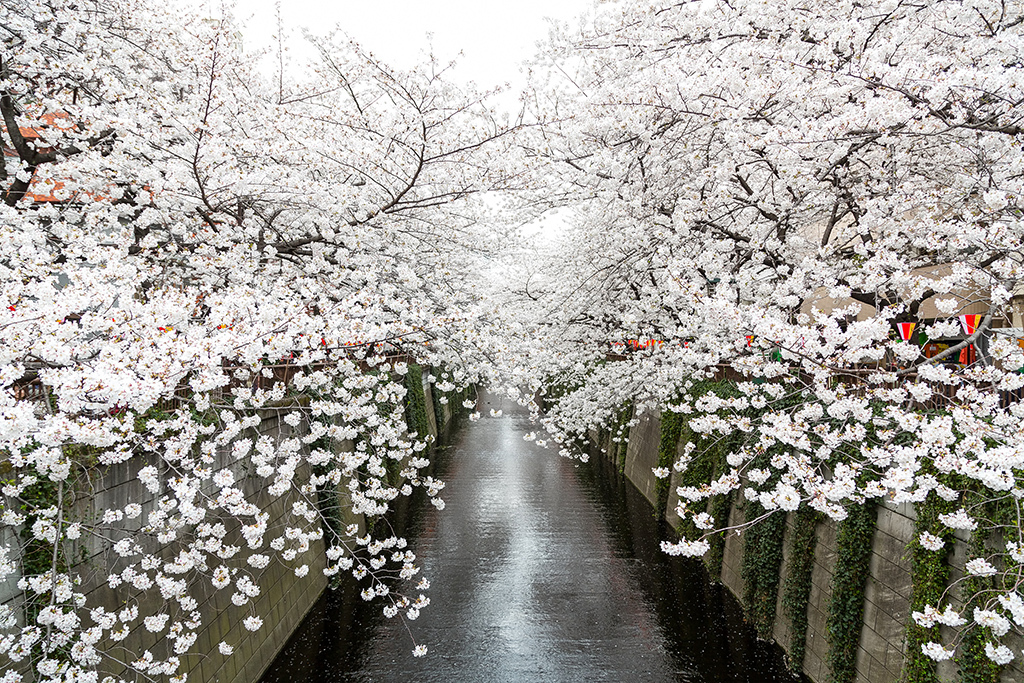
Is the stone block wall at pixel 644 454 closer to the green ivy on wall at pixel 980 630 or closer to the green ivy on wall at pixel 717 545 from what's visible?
the green ivy on wall at pixel 717 545

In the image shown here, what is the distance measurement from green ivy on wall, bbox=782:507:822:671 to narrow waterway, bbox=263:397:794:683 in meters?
0.42

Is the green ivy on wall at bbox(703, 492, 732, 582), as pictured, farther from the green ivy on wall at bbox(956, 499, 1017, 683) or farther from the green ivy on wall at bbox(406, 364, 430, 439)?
the green ivy on wall at bbox(406, 364, 430, 439)

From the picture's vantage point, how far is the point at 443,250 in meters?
11.8

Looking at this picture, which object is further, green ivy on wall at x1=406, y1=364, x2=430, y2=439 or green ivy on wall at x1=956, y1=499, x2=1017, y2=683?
green ivy on wall at x1=406, y1=364, x2=430, y2=439

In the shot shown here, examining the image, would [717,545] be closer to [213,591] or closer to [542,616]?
[542,616]

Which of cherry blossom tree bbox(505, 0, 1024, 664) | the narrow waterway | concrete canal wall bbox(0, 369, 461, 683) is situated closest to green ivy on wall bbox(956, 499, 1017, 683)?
cherry blossom tree bbox(505, 0, 1024, 664)

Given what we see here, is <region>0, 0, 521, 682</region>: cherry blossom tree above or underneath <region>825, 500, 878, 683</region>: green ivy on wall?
above

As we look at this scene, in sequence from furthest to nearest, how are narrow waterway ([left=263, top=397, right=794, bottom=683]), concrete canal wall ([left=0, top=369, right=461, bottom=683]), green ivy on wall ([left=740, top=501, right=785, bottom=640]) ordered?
green ivy on wall ([left=740, top=501, right=785, bottom=640]), narrow waterway ([left=263, top=397, right=794, bottom=683]), concrete canal wall ([left=0, top=369, right=461, bottom=683])

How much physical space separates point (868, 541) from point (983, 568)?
119 inches

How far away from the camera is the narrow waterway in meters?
9.70

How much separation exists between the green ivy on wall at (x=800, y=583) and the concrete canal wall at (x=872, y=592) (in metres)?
0.05

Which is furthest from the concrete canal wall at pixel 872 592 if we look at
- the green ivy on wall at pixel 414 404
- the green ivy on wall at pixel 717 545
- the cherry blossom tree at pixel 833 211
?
the green ivy on wall at pixel 414 404

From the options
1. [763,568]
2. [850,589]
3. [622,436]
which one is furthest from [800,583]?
[622,436]

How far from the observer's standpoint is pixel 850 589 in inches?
321
